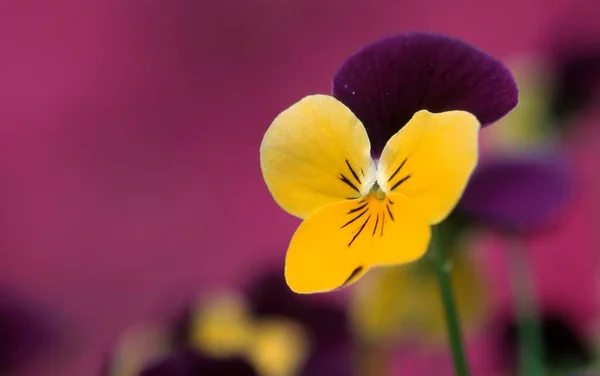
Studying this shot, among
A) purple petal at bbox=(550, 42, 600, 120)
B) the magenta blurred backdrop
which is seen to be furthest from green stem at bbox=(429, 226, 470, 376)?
the magenta blurred backdrop

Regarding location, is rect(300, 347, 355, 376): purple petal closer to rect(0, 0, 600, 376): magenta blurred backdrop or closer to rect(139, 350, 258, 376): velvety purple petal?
rect(139, 350, 258, 376): velvety purple petal

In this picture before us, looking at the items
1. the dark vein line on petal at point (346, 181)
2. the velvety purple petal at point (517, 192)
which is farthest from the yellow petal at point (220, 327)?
the dark vein line on petal at point (346, 181)

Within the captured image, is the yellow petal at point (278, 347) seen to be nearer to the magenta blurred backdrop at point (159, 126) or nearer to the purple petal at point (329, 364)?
the purple petal at point (329, 364)

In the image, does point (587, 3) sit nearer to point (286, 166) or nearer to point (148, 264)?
point (148, 264)

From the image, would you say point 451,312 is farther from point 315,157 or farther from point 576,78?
point 576,78

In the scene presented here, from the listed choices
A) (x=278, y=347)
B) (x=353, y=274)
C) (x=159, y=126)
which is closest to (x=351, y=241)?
(x=353, y=274)
